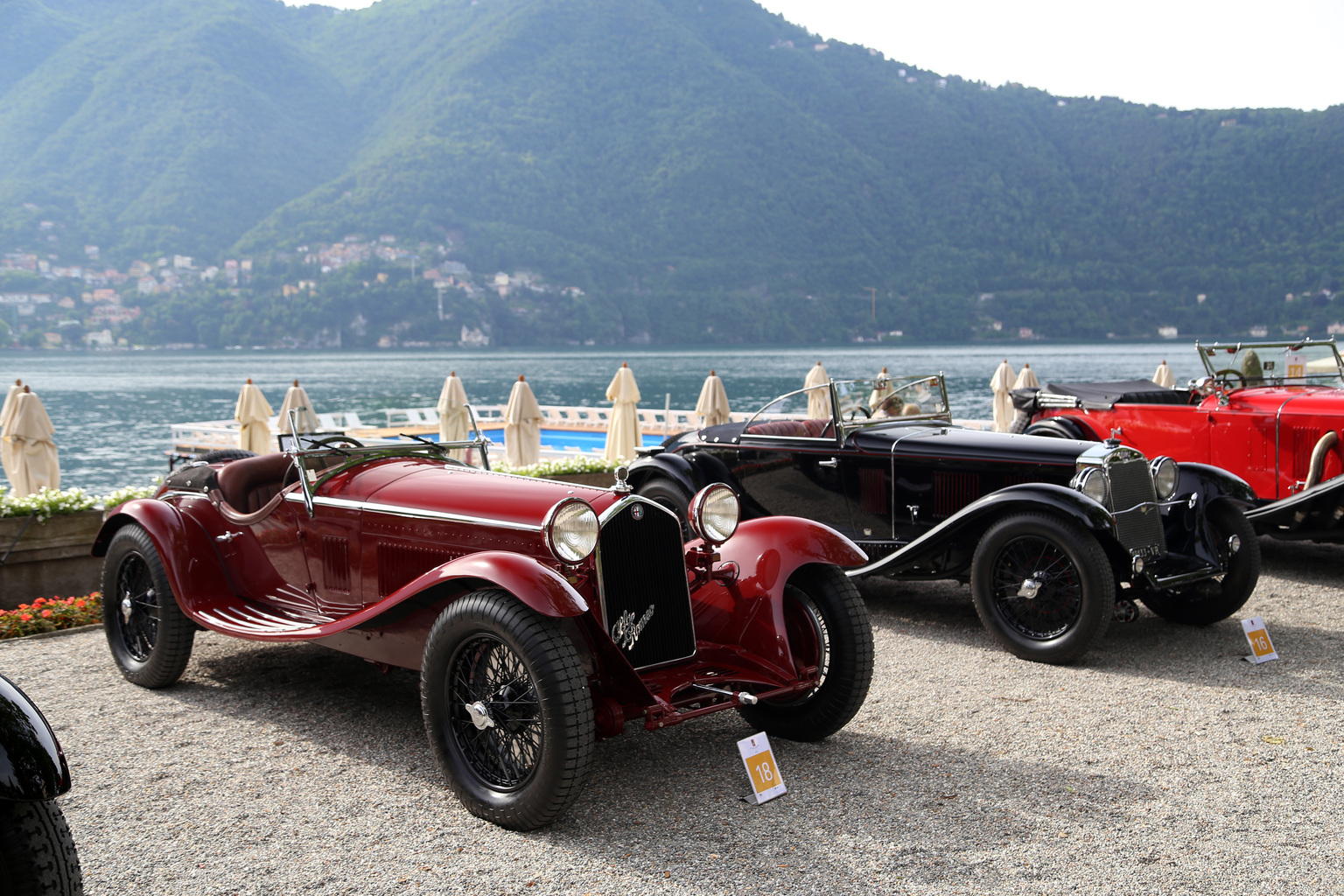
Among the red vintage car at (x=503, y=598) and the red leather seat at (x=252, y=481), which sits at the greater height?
the red leather seat at (x=252, y=481)

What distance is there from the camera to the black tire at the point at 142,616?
4.94 meters

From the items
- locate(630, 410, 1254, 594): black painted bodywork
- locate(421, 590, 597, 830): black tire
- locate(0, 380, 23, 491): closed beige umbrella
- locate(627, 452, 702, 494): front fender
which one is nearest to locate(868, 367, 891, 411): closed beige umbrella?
locate(630, 410, 1254, 594): black painted bodywork

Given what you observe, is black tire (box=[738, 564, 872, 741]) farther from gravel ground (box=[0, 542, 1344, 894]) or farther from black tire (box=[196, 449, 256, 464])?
black tire (box=[196, 449, 256, 464])

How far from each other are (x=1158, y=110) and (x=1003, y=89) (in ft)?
100

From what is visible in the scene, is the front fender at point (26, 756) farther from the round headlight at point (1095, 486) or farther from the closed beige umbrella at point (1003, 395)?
the closed beige umbrella at point (1003, 395)

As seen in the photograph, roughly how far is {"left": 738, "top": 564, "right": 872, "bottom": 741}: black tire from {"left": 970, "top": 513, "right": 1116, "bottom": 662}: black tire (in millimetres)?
1844

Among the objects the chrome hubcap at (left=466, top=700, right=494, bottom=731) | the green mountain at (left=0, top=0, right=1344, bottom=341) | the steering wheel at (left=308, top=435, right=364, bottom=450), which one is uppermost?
the green mountain at (left=0, top=0, right=1344, bottom=341)

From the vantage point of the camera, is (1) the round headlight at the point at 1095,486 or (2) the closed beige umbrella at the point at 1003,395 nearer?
(1) the round headlight at the point at 1095,486

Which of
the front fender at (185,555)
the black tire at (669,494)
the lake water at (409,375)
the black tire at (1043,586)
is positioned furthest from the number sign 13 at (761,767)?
the lake water at (409,375)

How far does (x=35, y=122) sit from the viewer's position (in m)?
148

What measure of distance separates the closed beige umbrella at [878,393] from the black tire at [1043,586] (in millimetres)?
1749

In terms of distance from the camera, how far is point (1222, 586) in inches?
242

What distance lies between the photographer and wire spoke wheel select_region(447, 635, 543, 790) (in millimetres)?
3402

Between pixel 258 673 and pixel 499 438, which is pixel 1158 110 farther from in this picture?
pixel 258 673
